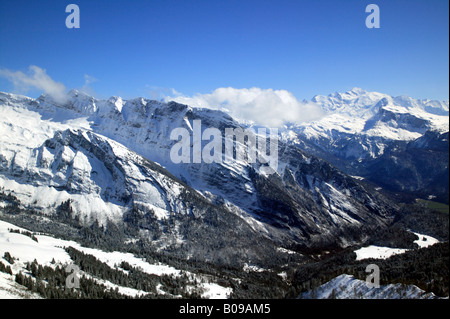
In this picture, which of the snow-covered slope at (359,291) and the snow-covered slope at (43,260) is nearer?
the snow-covered slope at (43,260)

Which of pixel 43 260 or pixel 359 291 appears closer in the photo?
pixel 359 291

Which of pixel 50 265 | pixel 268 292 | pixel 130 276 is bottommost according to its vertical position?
pixel 268 292

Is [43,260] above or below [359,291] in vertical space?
above

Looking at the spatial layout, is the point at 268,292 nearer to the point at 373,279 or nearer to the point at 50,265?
the point at 373,279

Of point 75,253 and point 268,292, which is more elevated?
point 75,253

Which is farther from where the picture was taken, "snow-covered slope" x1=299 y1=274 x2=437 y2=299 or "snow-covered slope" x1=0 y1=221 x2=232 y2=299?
"snow-covered slope" x1=299 y1=274 x2=437 y2=299
